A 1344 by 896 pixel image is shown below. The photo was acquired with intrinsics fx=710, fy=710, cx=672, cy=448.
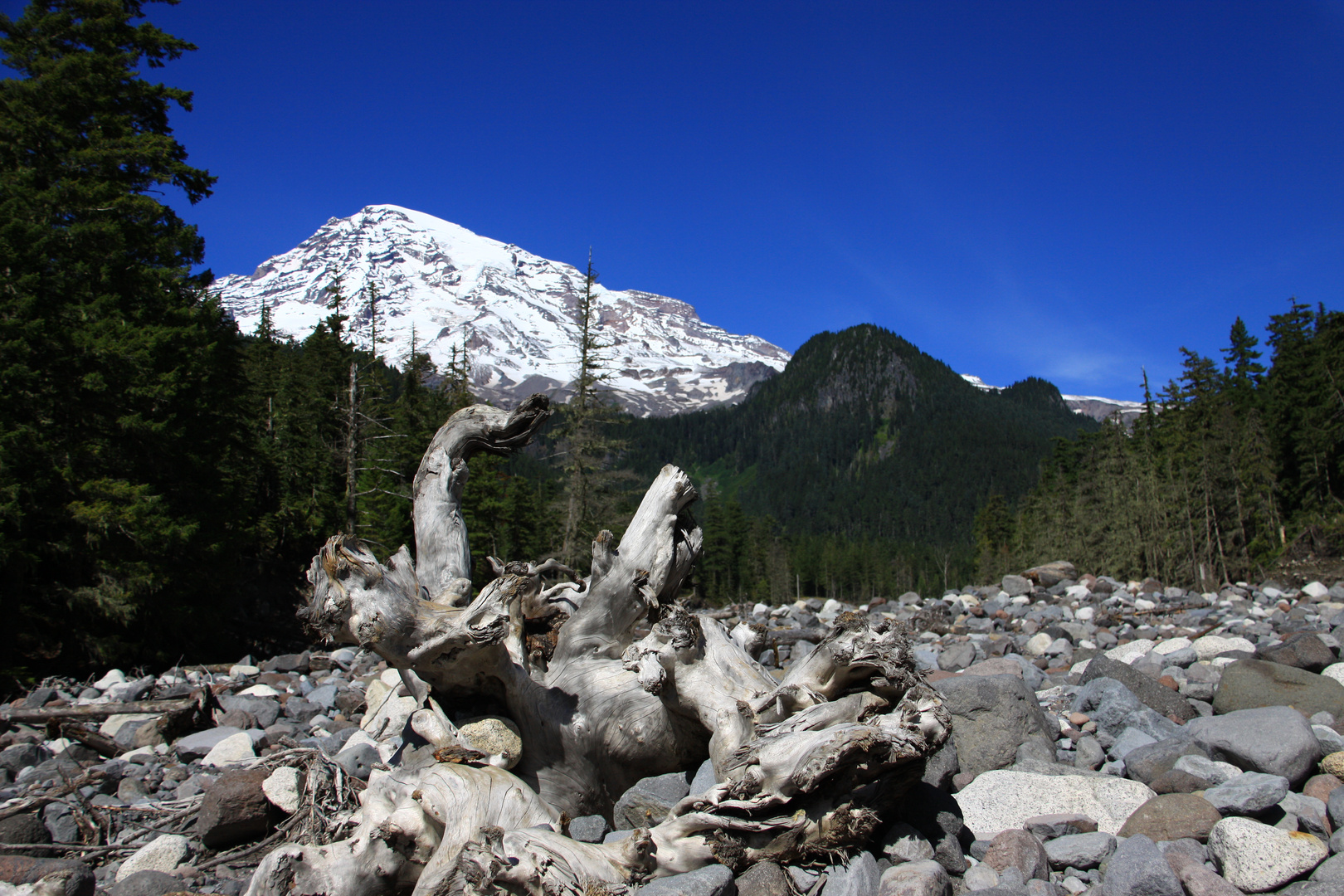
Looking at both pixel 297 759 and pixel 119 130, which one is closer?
pixel 297 759

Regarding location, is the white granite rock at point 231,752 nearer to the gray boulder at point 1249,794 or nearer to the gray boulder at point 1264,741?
the gray boulder at point 1249,794

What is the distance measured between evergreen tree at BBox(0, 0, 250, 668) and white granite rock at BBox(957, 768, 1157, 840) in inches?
577

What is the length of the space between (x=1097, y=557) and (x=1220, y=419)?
31.1ft

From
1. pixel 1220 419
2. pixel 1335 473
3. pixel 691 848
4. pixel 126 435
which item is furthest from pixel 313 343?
pixel 1335 473

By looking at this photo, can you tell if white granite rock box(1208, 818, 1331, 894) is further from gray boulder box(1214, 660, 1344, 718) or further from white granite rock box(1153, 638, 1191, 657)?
white granite rock box(1153, 638, 1191, 657)

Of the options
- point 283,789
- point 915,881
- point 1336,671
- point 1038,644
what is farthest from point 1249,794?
point 1038,644

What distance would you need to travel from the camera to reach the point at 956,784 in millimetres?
5203

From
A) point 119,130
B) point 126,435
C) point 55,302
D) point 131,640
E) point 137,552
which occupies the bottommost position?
point 131,640

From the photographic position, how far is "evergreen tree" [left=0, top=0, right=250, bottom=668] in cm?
1289

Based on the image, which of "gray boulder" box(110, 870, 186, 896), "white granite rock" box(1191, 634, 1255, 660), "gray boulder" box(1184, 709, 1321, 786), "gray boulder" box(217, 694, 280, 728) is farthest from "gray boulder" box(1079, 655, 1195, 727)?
"gray boulder" box(217, 694, 280, 728)

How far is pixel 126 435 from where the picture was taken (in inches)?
574

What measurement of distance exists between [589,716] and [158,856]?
3027 mm

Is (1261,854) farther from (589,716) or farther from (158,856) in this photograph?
(158,856)

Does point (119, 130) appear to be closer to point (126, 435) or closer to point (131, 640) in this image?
point (126, 435)
